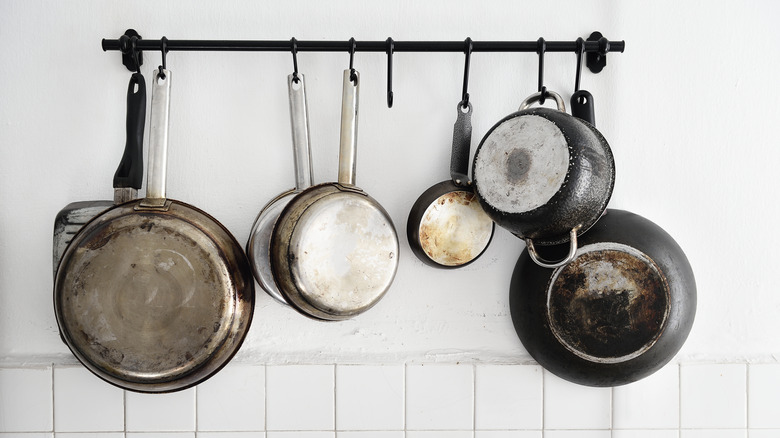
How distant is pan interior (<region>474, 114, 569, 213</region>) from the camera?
0.79 metres

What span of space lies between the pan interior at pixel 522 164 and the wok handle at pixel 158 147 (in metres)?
0.52

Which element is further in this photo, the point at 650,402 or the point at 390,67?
the point at 650,402

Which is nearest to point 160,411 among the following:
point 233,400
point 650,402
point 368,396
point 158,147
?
point 233,400

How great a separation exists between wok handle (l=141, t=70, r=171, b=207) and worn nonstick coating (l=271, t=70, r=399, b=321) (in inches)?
8.0

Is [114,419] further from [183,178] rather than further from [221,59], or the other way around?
[221,59]

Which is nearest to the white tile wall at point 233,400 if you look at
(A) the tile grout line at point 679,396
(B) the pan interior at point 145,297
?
(B) the pan interior at point 145,297

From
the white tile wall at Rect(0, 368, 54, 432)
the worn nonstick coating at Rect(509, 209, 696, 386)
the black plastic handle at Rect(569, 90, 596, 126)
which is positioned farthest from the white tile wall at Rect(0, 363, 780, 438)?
the black plastic handle at Rect(569, 90, 596, 126)

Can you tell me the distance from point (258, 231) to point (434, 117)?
38 cm

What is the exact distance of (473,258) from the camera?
→ 2.98 ft

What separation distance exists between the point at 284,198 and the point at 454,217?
307mm

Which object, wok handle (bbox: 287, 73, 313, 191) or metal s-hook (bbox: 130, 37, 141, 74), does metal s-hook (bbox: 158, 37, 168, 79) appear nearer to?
metal s-hook (bbox: 130, 37, 141, 74)

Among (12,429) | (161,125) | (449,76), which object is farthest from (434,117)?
(12,429)

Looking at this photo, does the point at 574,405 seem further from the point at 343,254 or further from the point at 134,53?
the point at 134,53

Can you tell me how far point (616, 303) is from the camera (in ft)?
2.84
